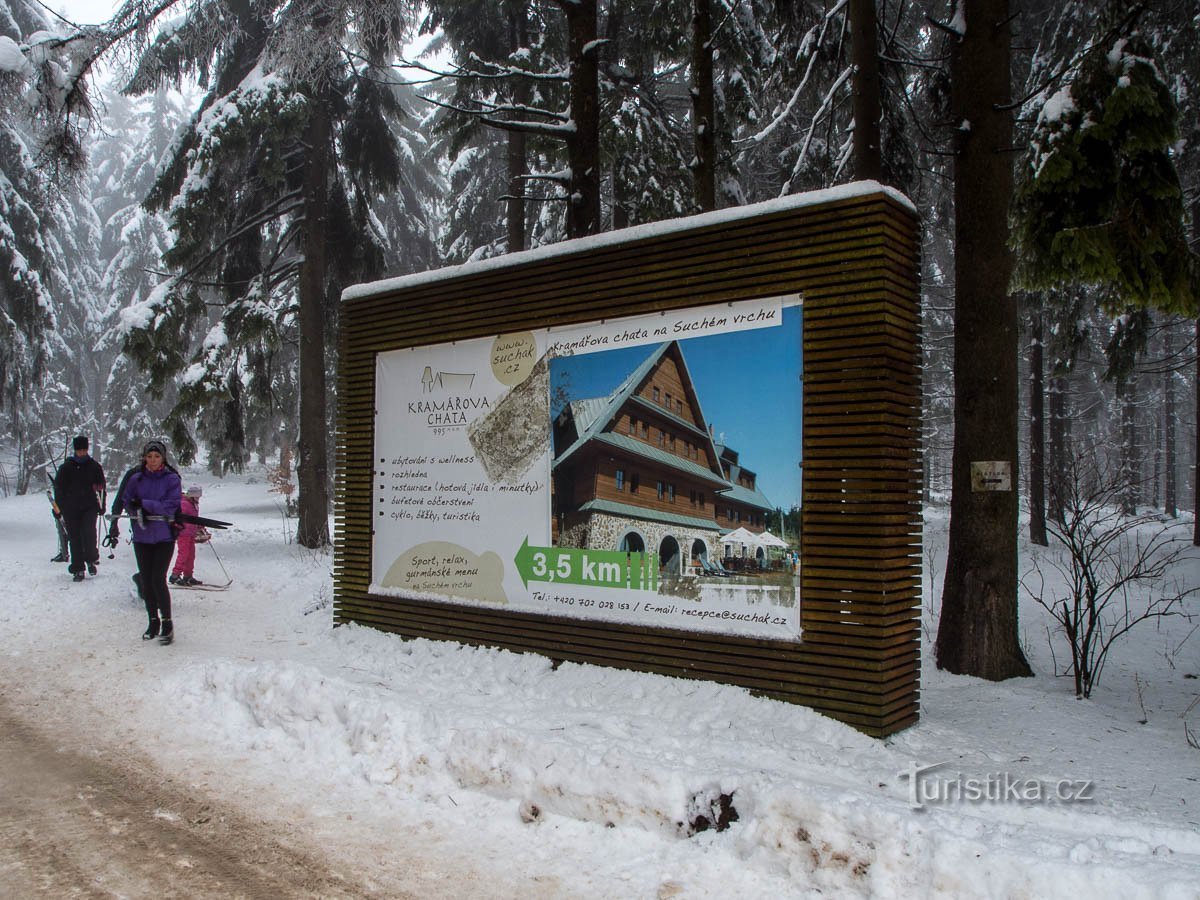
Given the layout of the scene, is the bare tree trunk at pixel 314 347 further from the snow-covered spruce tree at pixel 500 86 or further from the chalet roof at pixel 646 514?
the chalet roof at pixel 646 514

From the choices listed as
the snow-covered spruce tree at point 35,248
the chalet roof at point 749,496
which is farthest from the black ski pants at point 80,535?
the chalet roof at point 749,496

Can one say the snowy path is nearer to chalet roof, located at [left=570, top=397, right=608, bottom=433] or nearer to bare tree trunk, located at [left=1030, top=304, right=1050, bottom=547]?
chalet roof, located at [left=570, top=397, right=608, bottom=433]

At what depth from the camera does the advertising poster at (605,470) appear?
5531mm

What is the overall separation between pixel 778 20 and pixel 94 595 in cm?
1058

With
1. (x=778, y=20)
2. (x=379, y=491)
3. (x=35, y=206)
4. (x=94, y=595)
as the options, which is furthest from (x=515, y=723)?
(x=35, y=206)

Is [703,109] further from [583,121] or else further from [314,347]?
[314,347]

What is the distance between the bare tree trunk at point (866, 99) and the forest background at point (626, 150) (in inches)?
1.0

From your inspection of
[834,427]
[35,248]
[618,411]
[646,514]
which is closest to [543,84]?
[618,411]

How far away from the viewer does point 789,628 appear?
5.29 meters

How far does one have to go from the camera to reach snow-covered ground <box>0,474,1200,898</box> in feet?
11.3

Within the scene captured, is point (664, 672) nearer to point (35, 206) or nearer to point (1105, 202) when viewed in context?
point (1105, 202)

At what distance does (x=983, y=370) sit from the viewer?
663 centimetres

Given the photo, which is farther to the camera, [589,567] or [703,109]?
[703,109]

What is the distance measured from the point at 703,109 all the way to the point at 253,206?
9736mm
